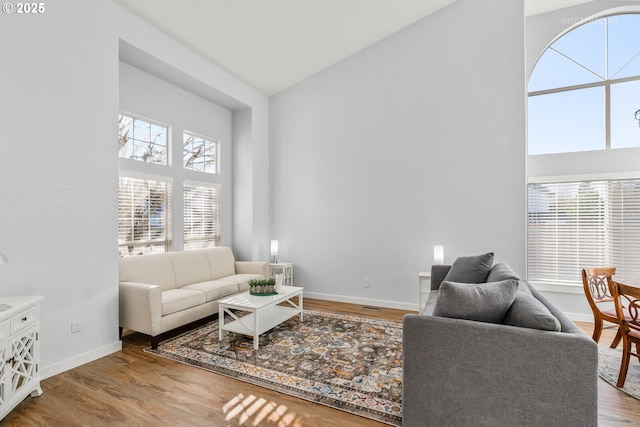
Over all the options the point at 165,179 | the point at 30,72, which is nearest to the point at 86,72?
the point at 30,72

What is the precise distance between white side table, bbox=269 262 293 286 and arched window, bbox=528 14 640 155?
395cm

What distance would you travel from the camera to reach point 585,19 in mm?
4023

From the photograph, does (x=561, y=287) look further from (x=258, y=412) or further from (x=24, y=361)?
(x=24, y=361)

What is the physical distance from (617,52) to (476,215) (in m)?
2.70

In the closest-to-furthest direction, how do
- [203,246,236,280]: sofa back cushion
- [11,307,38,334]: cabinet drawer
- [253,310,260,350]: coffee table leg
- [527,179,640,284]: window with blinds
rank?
[11,307,38,334]: cabinet drawer < [253,310,260,350]: coffee table leg < [527,179,640,284]: window with blinds < [203,246,236,280]: sofa back cushion

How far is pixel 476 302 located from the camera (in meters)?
1.75

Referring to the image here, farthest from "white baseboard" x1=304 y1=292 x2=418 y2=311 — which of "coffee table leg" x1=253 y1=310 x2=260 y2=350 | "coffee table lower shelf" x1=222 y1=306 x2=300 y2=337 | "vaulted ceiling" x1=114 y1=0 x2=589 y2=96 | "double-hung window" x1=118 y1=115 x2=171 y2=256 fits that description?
"vaulted ceiling" x1=114 y1=0 x2=589 y2=96

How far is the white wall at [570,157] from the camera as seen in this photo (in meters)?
3.82

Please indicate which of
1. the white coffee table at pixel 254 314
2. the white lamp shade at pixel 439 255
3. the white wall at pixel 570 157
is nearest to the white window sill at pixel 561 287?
the white wall at pixel 570 157

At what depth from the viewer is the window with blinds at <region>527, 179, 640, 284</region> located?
376 centimetres

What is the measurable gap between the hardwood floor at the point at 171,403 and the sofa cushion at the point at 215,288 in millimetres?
1110

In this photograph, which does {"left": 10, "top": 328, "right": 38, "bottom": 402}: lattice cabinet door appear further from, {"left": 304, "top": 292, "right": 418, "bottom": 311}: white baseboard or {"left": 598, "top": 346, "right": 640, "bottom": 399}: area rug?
{"left": 598, "top": 346, "right": 640, "bottom": 399}: area rug

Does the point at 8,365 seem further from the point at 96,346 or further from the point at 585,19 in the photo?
the point at 585,19

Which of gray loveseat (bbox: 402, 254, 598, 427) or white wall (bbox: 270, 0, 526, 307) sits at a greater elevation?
white wall (bbox: 270, 0, 526, 307)
